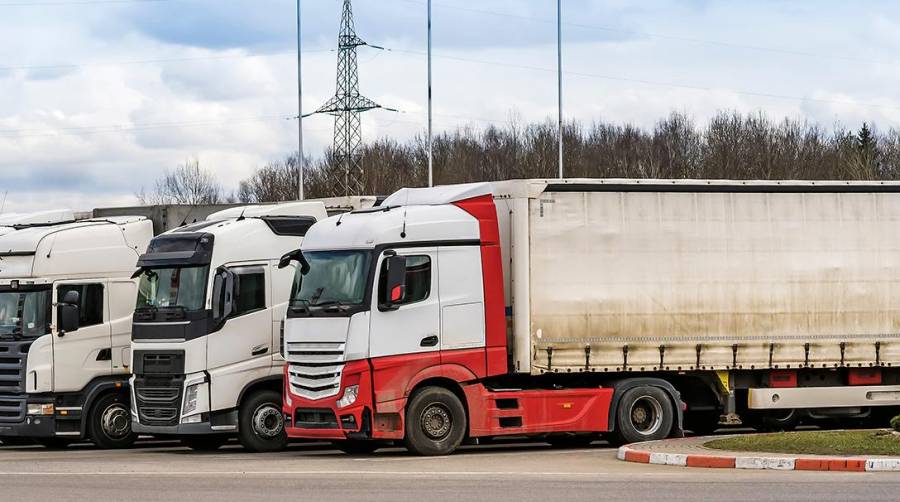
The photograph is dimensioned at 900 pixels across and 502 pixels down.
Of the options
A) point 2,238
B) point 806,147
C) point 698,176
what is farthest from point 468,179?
point 2,238

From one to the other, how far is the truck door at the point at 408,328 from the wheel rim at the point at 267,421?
9.00 feet

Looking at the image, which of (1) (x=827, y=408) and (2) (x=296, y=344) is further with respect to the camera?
(1) (x=827, y=408)

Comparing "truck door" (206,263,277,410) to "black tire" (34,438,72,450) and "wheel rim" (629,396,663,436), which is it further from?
"wheel rim" (629,396,663,436)

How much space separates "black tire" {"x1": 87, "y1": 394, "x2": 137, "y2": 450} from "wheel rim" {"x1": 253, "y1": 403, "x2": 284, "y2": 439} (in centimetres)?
307

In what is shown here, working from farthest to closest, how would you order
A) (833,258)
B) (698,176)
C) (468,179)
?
(468,179)
(698,176)
(833,258)

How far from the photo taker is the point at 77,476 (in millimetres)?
16781

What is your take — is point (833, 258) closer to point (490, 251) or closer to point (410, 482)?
point (490, 251)

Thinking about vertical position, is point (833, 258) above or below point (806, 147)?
below

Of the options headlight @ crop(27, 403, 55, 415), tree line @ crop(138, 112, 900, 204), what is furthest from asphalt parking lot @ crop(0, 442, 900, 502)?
tree line @ crop(138, 112, 900, 204)

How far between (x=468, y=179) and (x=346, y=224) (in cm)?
6639

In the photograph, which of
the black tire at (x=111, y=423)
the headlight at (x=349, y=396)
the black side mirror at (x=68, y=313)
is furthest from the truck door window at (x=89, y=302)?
the headlight at (x=349, y=396)

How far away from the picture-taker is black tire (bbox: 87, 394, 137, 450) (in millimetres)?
23672

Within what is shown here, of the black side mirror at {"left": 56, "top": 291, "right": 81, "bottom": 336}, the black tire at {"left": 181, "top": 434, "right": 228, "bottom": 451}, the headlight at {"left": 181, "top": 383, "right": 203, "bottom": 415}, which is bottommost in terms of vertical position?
the black tire at {"left": 181, "top": 434, "right": 228, "bottom": 451}

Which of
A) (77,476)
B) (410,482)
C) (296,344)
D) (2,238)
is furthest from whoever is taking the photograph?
(2,238)
